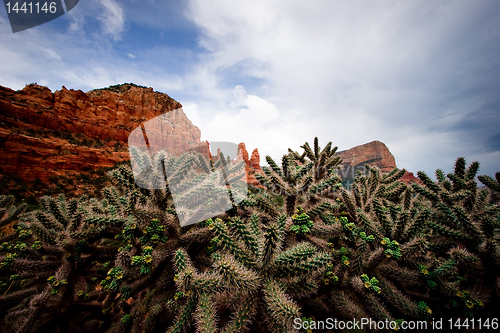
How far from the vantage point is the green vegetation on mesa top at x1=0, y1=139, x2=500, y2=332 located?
1577 mm

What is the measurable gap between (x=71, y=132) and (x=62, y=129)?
1279 millimetres

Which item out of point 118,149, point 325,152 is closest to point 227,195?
point 325,152

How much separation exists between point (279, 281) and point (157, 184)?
187cm

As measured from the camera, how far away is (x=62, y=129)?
109ft

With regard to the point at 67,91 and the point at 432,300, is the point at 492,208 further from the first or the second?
the point at 67,91

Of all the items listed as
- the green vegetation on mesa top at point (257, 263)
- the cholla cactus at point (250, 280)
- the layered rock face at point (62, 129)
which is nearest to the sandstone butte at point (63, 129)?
the layered rock face at point (62, 129)

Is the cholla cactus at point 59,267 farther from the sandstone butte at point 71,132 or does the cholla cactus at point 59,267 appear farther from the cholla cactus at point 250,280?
the sandstone butte at point 71,132

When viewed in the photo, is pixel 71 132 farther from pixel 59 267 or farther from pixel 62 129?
pixel 59 267

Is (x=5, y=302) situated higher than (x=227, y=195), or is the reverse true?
(x=227, y=195)

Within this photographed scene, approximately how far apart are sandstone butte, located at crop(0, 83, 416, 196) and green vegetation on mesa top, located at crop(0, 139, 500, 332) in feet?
52.4

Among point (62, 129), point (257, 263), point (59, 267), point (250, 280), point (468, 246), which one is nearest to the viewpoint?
point (250, 280)

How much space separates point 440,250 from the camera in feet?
6.91

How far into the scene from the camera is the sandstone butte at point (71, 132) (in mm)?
25266

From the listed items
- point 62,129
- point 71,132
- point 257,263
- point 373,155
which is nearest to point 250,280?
point 257,263
